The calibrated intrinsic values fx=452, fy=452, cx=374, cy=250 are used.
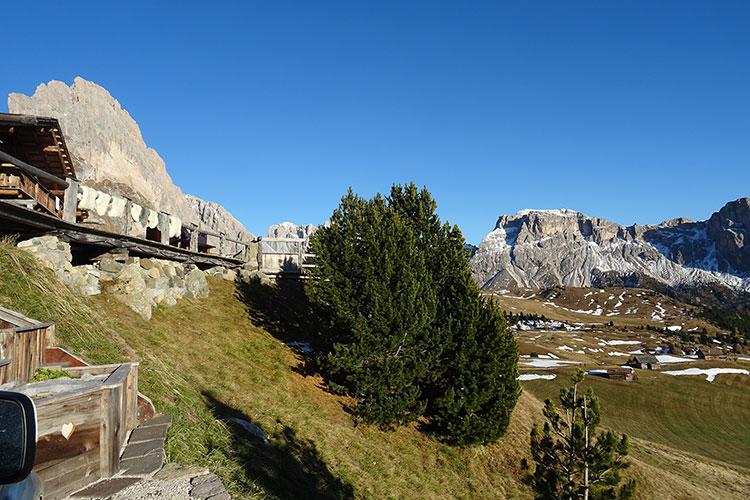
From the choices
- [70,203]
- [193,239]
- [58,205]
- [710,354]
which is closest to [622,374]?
[193,239]

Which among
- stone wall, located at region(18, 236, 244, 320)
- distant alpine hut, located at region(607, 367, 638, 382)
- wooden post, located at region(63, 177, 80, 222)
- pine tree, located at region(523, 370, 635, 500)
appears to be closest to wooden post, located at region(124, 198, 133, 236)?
stone wall, located at region(18, 236, 244, 320)

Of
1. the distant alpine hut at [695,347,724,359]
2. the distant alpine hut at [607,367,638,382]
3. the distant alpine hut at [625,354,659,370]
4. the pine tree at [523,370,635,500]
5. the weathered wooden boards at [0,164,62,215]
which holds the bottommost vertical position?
the distant alpine hut at [695,347,724,359]

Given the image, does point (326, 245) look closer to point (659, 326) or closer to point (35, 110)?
point (659, 326)

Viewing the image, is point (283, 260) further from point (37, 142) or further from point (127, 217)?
point (37, 142)

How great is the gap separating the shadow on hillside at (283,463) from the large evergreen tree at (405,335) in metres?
4.42

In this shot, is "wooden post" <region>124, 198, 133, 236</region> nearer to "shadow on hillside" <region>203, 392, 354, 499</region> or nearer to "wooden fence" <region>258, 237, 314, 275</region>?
"shadow on hillside" <region>203, 392, 354, 499</region>

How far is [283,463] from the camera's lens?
40.5 feet

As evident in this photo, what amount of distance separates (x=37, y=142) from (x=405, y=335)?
58.1 feet

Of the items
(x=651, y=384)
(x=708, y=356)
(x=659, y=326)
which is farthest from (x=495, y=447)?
(x=659, y=326)

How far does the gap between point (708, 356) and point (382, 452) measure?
115 meters

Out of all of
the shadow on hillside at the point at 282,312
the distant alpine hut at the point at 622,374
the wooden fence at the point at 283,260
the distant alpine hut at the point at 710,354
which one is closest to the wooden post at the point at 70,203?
the shadow on hillside at the point at 282,312

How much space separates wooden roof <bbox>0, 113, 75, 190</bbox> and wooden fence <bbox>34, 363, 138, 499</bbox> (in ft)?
50.5

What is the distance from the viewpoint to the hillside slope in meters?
10.5

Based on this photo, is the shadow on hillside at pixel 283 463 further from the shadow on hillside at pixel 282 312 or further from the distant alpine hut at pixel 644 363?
the distant alpine hut at pixel 644 363
